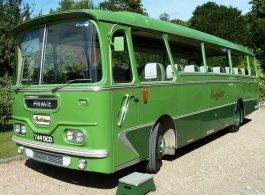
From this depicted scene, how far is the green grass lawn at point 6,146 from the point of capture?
294 inches

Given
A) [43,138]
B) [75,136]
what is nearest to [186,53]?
[75,136]

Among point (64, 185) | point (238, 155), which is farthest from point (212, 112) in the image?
point (64, 185)

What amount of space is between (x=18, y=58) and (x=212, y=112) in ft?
16.3

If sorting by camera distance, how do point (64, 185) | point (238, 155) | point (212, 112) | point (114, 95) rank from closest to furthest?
point (114, 95) < point (64, 185) < point (238, 155) < point (212, 112)

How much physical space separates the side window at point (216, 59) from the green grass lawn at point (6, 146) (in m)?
5.21

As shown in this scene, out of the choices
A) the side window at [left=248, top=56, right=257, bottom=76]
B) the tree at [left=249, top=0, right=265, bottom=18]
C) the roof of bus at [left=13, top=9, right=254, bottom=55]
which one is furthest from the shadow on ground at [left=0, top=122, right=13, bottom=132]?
the tree at [left=249, top=0, right=265, bottom=18]

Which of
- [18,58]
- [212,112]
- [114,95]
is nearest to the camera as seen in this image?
[114,95]

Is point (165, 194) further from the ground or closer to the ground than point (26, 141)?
closer to the ground

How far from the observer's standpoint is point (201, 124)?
25.9 ft

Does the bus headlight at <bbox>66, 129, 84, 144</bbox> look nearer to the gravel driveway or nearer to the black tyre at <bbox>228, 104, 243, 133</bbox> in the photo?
the gravel driveway

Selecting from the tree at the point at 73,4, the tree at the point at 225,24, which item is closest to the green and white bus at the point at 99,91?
the tree at the point at 225,24

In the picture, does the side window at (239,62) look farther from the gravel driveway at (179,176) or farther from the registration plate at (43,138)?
the registration plate at (43,138)

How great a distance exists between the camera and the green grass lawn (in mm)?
7477

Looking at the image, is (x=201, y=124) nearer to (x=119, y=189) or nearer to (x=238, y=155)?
(x=238, y=155)
